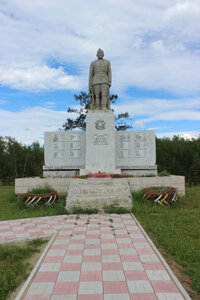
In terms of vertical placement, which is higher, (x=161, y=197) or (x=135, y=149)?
(x=135, y=149)

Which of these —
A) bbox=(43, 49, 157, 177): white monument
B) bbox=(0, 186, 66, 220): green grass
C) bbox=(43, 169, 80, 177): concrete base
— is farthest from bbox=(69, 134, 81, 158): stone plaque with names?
bbox=(0, 186, 66, 220): green grass

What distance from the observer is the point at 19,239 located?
12.6 feet

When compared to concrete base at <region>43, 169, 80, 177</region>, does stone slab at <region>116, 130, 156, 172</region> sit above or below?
above

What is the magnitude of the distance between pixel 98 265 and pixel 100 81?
25.0 ft

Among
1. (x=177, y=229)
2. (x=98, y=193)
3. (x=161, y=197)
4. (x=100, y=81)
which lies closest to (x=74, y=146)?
(x=100, y=81)

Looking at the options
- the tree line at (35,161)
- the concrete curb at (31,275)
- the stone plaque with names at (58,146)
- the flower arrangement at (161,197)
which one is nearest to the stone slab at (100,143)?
the stone plaque with names at (58,146)

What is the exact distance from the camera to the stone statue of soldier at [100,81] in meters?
9.34

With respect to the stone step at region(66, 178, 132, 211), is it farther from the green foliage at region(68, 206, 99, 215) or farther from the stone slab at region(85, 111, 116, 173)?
the stone slab at region(85, 111, 116, 173)

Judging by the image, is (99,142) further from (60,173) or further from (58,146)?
(60,173)

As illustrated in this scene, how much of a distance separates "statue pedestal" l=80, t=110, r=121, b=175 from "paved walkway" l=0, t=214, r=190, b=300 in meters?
4.26

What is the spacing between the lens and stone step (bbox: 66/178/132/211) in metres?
5.80

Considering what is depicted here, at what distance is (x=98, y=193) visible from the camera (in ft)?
20.8

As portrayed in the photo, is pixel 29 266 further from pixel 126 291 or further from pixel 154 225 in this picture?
pixel 154 225

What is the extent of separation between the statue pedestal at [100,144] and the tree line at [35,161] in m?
11.9
